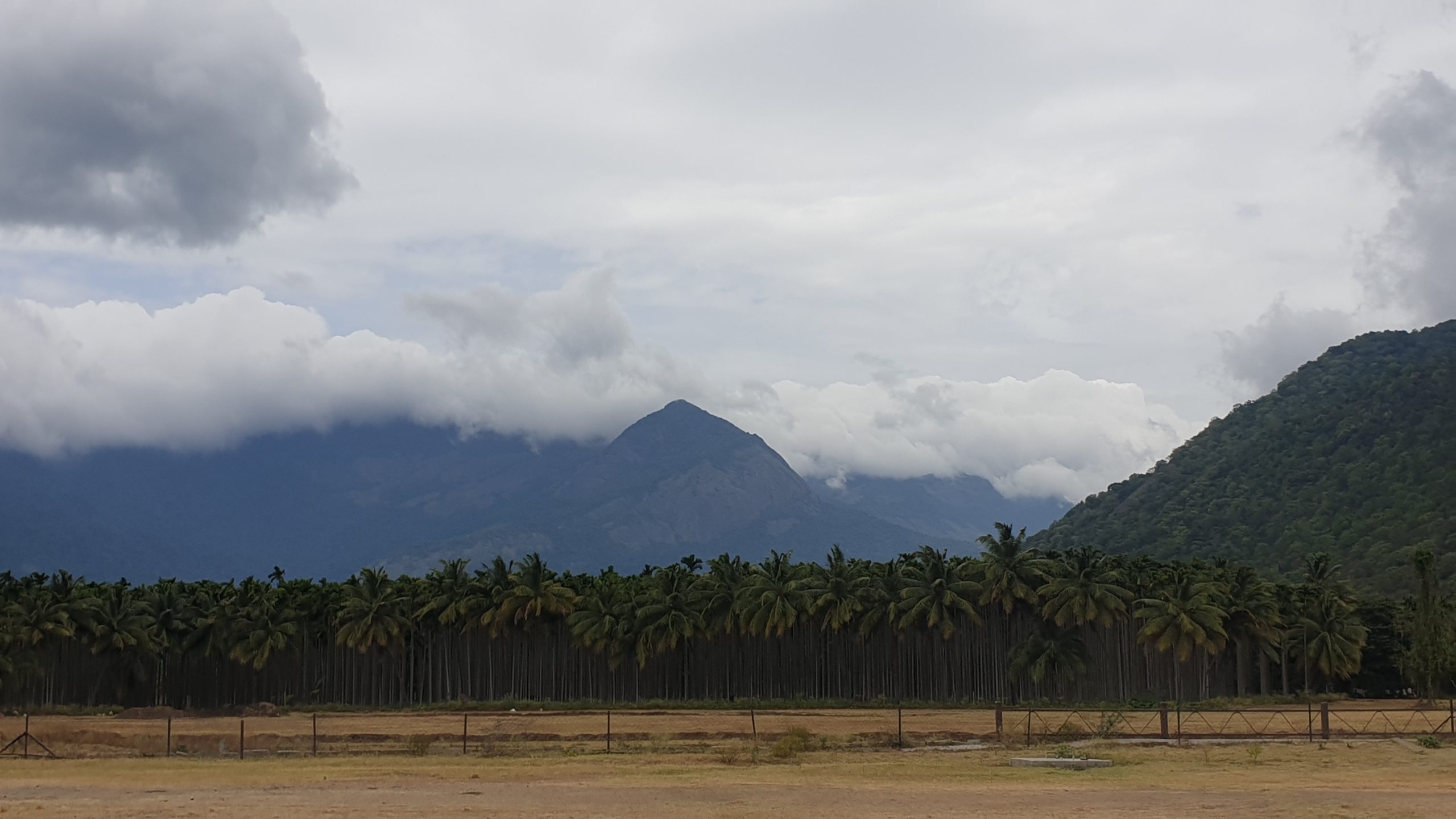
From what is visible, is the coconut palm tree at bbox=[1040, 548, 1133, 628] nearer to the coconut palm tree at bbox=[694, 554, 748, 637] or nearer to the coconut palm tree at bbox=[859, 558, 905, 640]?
the coconut palm tree at bbox=[859, 558, 905, 640]

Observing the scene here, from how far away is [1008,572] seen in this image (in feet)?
289

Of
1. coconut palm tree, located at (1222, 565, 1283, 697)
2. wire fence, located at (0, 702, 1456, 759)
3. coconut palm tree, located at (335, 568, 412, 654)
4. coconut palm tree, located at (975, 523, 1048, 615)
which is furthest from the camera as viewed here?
coconut palm tree, located at (335, 568, 412, 654)

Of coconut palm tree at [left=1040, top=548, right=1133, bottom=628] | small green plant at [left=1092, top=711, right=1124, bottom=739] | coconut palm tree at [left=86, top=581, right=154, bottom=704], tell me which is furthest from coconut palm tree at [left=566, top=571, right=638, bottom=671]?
small green plant at [left=1092, top=711, right=1124, bottom=739]

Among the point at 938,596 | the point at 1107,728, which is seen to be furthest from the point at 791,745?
the point at 938,596

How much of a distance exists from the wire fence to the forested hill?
174 feet

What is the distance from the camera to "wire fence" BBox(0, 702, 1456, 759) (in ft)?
162

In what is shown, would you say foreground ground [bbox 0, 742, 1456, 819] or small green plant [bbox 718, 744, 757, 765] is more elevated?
foreground ground [bbox 0, 742, 1456, 819]

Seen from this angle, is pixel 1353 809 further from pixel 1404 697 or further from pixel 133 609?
pixel 133 609

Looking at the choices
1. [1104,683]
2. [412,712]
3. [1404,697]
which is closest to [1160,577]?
[1104,683]

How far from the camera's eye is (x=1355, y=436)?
152625 millimetres

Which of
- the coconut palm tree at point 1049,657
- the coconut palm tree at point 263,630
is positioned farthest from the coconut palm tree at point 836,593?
the coconut palm tree at point 263,630

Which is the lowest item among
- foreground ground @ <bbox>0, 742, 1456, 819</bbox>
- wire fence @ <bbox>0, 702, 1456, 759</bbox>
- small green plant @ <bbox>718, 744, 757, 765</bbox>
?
wire fence @ <bbox>0, 702, 1456, 759</bbox>

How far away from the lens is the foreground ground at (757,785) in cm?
2903

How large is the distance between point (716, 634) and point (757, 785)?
57887 millimetres
